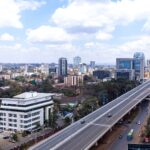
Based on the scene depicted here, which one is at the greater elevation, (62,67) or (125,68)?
(62,67)

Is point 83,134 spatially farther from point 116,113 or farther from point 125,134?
point 116,113

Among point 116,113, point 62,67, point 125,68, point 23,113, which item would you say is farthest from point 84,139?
point 62,67

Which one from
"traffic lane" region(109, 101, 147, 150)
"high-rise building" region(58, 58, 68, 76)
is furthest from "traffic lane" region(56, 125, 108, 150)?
"high-rise building" region(58, 58, 68, 76)

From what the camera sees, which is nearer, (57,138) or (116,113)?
(57,138)

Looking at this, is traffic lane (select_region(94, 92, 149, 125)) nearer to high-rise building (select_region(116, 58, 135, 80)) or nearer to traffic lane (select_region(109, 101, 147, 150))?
traffic lane (select_region(109, 101, 147, 150))

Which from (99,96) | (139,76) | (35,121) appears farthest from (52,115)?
(139,76)

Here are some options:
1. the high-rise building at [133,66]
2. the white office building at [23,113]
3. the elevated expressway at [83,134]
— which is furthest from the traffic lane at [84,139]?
the high-rise building at [133,66]
